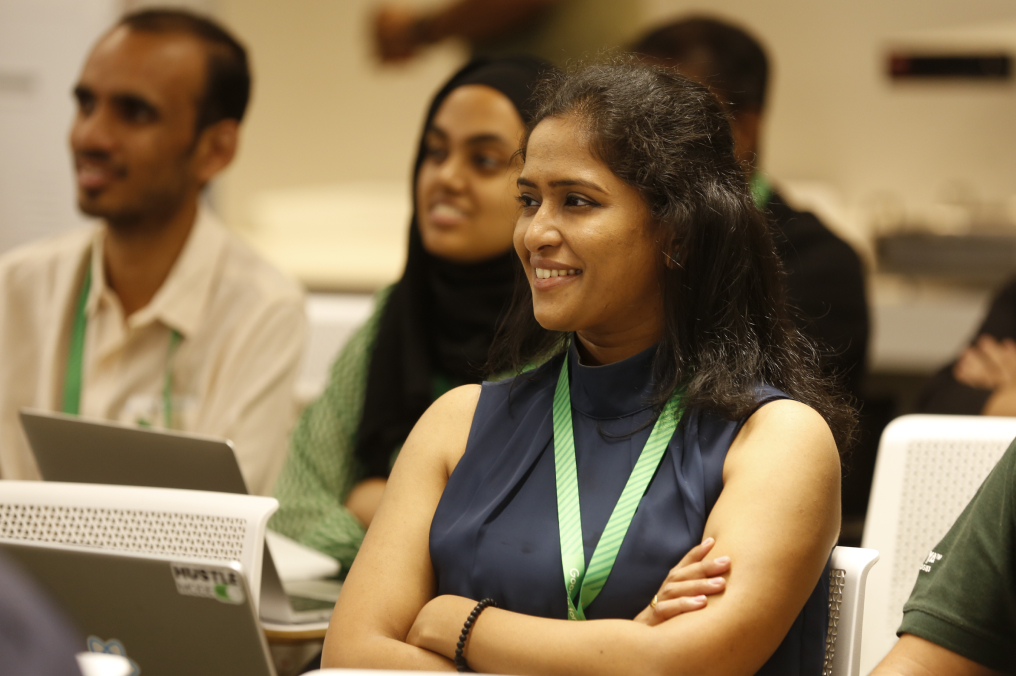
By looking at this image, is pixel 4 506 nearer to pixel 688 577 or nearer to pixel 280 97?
pixel 688 577

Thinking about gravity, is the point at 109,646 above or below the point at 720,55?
below

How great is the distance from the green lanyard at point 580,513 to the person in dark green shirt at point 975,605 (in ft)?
1.16

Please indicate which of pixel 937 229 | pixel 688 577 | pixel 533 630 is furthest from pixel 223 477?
pixel 937 229

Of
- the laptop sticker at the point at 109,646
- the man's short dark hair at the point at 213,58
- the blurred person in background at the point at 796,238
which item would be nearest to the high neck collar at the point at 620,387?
the laptop sticker at the point at 109,646

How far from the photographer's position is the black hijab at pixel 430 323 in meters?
2.19

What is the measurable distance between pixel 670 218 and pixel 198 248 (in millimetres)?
1444

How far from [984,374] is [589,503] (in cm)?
148

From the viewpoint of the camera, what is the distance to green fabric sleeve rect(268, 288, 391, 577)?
2.15 metres

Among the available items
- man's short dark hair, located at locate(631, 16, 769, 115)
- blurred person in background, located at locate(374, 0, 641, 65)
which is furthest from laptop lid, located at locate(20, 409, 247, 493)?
blurred person in background, located at locate(374, 0, 641, 65)

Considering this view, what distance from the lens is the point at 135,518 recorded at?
1.53 m

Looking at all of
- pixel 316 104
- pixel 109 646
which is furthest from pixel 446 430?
pixel 316 104

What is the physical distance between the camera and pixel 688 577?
4.08 feet

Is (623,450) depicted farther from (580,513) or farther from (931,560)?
Result: (931,560)

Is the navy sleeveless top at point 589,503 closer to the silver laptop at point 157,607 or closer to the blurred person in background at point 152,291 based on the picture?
the silver laptop at point 157,607
